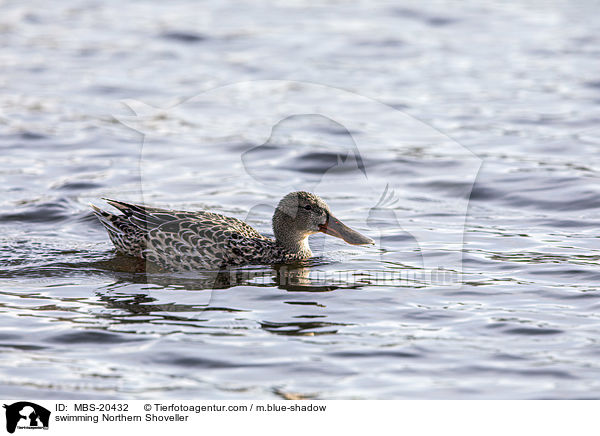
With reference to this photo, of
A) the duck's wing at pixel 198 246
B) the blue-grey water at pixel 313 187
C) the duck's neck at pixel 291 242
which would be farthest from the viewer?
the duck's neck at pixel 291 242

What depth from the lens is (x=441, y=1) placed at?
25234mm

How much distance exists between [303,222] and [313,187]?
10.1 feet

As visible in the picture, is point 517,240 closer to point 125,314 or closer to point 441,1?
point 125,314

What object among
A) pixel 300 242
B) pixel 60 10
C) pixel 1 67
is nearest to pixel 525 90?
pixel 300 242

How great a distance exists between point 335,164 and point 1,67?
29.6 ft

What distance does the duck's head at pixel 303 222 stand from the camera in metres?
10.1
